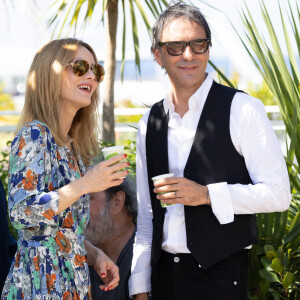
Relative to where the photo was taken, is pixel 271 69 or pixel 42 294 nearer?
pixel 42 294

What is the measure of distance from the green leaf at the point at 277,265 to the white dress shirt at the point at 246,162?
0.76 metres

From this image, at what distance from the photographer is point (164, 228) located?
2506mm

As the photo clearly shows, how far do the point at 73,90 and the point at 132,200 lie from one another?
1.17m

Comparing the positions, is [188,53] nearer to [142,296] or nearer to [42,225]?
[42,225]

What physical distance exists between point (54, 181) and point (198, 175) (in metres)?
0.57

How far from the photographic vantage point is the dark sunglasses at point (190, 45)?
249 centimetres

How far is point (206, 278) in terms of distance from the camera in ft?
7.84

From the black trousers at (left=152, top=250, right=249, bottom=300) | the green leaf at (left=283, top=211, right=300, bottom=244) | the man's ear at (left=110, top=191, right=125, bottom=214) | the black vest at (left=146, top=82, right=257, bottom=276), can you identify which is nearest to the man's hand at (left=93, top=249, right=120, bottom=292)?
the black trousers at (left=152, top=250, right=249, bottom=300)

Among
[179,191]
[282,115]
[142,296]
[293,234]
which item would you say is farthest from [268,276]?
[179,191]

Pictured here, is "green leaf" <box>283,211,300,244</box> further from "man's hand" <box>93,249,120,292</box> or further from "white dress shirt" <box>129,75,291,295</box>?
"man's hand" <box>93,249,120,292</box>

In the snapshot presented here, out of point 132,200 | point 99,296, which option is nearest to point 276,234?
point 132,200

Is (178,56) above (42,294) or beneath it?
above

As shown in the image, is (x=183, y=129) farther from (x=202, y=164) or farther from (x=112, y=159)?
(x=112, y=159)

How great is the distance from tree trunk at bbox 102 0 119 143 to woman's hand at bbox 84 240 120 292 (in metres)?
3.17
